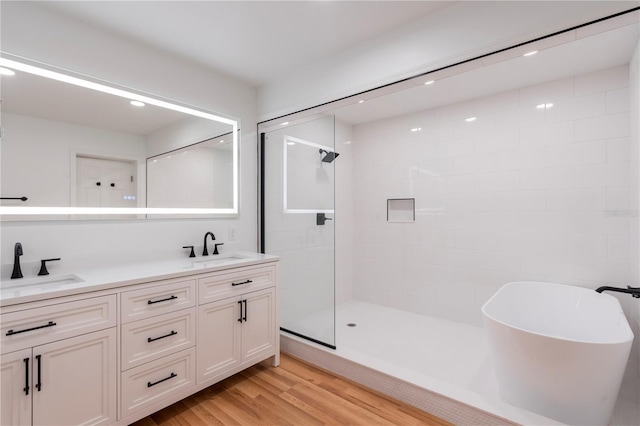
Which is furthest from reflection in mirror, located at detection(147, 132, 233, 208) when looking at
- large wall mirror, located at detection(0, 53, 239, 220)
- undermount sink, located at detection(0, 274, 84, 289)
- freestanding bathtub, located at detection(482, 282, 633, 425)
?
freestanding bathtub, located at detection(482, 282, 633, 425)

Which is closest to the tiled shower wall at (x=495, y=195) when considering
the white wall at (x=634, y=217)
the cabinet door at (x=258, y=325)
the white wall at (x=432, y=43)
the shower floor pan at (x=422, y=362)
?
the white wall at (x=634, y=217)

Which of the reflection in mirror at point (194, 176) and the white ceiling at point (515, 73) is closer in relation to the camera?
the white ceiling at point (515, 73)

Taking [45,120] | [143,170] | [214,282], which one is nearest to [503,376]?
[214,282]

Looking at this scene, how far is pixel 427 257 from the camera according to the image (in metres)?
3.66

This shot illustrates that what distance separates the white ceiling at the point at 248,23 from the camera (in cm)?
195

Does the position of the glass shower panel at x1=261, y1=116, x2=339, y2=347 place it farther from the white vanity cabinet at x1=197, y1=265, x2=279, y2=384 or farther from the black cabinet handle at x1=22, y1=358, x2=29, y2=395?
the black cabinet handle at x1=22, y1=358, x2=29, y2=395

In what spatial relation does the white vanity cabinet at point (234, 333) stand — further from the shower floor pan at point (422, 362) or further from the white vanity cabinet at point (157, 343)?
the shower floor pan at point (422, 362)

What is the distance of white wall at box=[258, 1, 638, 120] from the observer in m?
1.61

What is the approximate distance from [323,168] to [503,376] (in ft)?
6.65

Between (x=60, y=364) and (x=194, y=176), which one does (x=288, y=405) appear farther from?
(x=194, y=176)

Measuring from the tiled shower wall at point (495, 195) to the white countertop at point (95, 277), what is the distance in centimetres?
205

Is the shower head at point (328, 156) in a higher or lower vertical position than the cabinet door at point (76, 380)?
higher

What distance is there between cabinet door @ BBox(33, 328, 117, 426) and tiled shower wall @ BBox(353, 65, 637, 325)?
3101mm

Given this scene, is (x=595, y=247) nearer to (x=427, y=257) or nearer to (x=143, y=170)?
(x=427, y=257)
